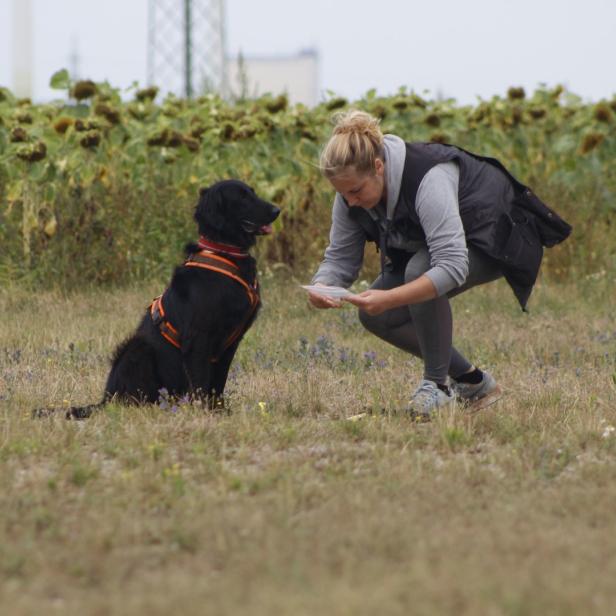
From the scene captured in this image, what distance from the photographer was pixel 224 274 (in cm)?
480

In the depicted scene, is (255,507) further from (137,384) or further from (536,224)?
(536,224)

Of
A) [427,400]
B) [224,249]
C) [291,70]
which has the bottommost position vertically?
[291,70]

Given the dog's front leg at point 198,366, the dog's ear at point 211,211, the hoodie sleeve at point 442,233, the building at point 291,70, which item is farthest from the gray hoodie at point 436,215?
the building at point 291,70

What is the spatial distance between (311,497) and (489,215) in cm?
175

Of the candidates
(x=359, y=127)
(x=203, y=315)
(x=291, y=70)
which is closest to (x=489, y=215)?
(x=359, y=127)

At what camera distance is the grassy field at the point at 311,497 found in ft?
8.81

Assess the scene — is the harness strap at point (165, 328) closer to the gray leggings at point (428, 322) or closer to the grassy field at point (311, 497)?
the grassy field at point (311, 497)

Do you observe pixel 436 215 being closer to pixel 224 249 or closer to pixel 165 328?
pixel 224 249

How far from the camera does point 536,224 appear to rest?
4.85m

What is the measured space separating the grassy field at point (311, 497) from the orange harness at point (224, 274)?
1.15 feet

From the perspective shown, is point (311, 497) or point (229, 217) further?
point (229, 217)

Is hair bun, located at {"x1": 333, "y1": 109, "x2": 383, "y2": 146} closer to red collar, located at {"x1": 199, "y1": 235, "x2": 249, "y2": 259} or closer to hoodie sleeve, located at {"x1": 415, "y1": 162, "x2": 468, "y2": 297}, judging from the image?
hoodie sleeve, located at {"x1": 415, "y1": 162, "x2": 468, "y2": 297}

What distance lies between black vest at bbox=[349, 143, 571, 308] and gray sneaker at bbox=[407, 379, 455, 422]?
1.84 ft

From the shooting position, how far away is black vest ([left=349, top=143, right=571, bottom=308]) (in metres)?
4.58
